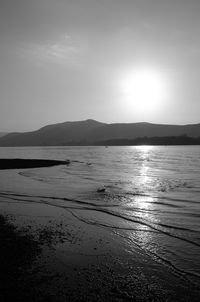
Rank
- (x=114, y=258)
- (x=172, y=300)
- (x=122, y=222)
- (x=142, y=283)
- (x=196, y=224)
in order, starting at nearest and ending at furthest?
(x=172, y=300) → (x=142, y=283) → (x=114, y=258) → (x=196, y=224) → (x=122, y=222)

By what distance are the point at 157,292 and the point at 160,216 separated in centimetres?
1071

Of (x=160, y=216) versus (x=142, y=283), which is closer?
(x=142, y=283)

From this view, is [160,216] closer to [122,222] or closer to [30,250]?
[122,222]

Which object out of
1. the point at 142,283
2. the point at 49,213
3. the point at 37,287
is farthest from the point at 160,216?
the point at 37,287

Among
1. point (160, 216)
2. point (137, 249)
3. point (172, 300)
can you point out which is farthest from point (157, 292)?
point (160, 216)

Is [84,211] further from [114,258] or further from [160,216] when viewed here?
[114,258]

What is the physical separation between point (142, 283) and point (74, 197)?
18537 mm

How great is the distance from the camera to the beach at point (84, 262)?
8.55 m

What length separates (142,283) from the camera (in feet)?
30.6

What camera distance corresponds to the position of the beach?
28.0 feet

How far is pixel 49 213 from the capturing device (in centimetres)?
2011

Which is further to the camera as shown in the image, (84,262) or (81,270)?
(84,262)

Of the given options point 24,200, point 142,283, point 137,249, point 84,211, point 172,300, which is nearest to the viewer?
point 172,300

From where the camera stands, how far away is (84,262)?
1105 cm
